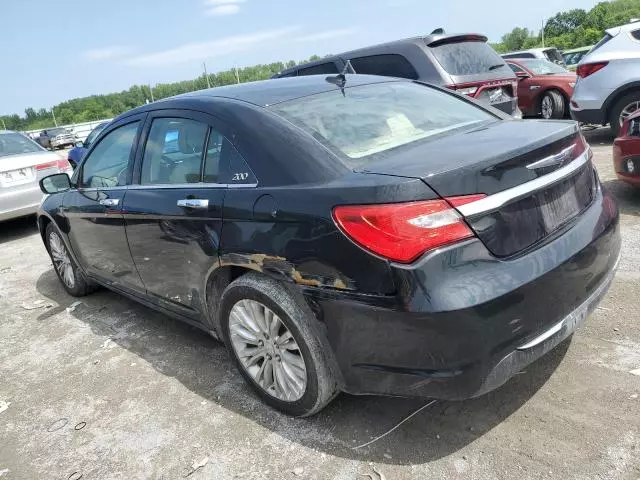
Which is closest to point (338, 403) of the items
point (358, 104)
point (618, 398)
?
point (618, 398)

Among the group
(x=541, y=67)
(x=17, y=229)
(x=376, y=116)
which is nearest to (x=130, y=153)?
(x=376, y=116)

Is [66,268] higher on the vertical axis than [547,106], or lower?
higher

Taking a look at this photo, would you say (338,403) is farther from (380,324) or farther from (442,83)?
(442,83)

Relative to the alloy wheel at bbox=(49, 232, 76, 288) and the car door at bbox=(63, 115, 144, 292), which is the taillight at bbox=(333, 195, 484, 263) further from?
the alloy wheel at bbox=(49, 232, 76, 288)

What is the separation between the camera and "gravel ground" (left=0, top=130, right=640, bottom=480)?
234cm

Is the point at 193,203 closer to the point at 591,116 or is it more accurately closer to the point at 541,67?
the point at 591,116

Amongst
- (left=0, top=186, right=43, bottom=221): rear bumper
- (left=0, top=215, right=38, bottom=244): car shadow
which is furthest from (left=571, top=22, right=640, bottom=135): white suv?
(left=0, top=215, right=38, bottom=244): car shadow

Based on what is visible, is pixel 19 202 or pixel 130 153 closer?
pixel 130 153

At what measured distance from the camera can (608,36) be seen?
8031 mm

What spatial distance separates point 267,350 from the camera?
2.75 metres

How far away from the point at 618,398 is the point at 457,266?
1.19m

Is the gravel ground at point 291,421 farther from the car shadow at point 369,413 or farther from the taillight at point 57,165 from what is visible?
the taillight at point 57,165

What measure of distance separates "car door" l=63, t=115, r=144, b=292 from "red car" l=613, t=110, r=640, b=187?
13.8ft

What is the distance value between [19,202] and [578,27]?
75778 millimetres
